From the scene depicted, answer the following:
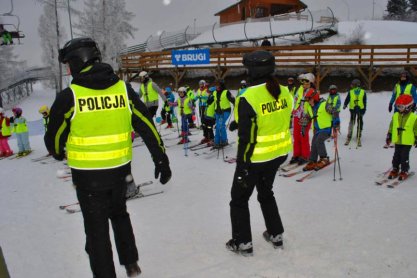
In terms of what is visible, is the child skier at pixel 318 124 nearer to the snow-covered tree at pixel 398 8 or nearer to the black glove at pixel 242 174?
the black glove at pixel 242 174

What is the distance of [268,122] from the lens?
3752 mm

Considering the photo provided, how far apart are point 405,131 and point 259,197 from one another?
421 centimetres

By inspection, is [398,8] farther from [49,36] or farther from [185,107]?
[49,36]

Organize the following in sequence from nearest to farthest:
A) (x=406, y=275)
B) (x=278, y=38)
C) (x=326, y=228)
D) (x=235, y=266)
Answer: (x=406, y=275), (x=235, y=266), (x=326, y=228), (x=278, y=38)

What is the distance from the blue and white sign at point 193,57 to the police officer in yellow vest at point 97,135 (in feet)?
44.3

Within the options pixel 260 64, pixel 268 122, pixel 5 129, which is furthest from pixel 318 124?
→ pixel 5 129

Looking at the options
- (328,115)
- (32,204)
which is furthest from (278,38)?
(32,204)

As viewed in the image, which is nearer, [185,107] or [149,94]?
[149,94]

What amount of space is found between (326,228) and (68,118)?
12.2ft

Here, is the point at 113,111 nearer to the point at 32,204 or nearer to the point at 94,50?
the point at 94,50

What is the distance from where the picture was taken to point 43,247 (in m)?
4.70

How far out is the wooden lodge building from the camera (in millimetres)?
35219

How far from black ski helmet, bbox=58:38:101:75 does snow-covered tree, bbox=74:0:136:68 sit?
116 feet

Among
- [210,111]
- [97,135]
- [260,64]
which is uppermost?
[260,64]
